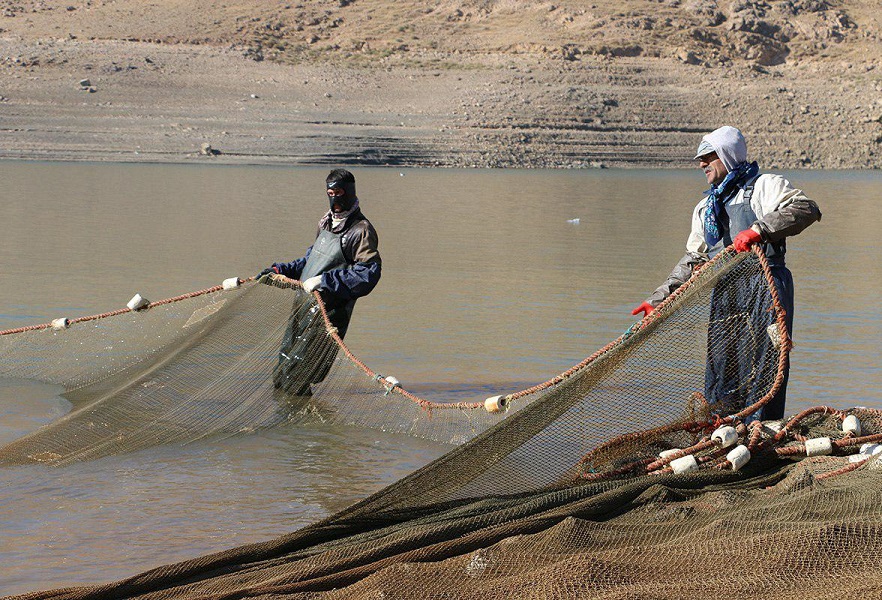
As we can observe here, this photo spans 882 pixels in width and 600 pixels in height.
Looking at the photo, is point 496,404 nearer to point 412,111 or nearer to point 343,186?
point 343,186

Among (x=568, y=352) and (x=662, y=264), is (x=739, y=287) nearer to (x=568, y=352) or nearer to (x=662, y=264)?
(x=568, y=352)

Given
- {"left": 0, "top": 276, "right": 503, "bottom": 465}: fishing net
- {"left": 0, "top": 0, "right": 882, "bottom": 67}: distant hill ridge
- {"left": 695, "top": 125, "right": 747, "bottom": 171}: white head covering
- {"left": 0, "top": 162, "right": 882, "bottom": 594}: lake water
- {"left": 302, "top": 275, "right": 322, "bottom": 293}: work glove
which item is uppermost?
{"left": 0, "top": 0, "right": 882, "bottom": 67}: distant hill ridge

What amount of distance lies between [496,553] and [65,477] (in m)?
2.97

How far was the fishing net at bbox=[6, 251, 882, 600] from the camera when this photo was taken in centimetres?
368

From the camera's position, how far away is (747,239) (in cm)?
520

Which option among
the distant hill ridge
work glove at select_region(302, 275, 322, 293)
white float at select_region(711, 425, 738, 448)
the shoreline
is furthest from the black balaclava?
the distant hill ridge

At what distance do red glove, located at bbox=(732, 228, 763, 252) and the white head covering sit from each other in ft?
1.27

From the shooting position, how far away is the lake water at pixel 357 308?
5.69 metres

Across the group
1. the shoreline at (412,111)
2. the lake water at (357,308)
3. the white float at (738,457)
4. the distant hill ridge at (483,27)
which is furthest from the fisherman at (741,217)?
the distant hill ridge at (483,27)

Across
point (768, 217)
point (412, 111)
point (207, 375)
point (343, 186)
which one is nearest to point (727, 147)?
point (768, 217)

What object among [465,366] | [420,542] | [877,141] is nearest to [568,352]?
[465,366]

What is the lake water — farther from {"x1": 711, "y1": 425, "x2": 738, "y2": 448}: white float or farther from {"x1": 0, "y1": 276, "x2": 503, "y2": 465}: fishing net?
{"x1": 711, "y1": 425, "x2": 738, "y2": 448}: white float

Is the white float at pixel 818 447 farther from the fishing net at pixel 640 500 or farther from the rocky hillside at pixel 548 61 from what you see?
the rocky hillside at pixel 548 61

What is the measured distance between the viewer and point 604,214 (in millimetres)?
26656
